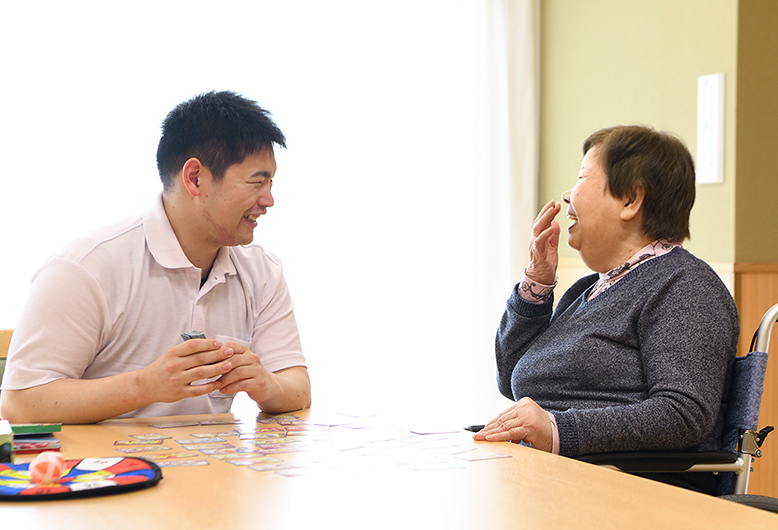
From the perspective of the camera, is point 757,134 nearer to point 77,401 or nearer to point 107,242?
point 107,242

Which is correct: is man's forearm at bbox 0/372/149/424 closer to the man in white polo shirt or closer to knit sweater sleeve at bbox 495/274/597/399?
the man in white polo shirt

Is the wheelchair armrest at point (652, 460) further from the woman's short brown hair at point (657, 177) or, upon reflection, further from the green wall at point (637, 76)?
the green wall at point (637, 76)

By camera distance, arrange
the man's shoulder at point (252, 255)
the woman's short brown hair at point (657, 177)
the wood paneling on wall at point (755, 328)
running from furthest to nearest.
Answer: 1. the wood paneling on wall at point (755, 328)
2. the man's shoulder at point (252, 255)
3. the woman's short brown hair at point (657, 177)

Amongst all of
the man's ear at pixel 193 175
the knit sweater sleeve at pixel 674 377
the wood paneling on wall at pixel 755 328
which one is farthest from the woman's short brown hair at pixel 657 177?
the wood paneling on wall at pixel 755 328

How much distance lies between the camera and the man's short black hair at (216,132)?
1799mm

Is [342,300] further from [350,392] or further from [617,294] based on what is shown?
[617,294]

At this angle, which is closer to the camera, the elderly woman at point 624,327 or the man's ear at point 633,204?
the elderly woman at point 624,327

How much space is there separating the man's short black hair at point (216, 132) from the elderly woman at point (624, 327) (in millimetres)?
772

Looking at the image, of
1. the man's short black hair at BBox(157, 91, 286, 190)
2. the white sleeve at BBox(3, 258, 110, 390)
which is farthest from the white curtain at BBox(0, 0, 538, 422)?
the white sleeve at BBox(3, 258, 110, 390)

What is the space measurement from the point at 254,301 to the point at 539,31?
282 cm

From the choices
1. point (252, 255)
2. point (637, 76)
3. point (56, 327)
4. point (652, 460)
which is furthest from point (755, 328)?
point (56, 327)

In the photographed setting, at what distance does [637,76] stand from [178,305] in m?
2.56

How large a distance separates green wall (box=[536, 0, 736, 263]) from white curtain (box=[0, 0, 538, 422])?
14 cm

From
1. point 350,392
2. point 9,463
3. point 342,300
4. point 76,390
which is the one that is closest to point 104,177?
point 342,300
